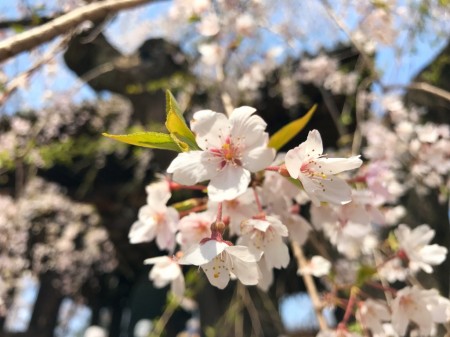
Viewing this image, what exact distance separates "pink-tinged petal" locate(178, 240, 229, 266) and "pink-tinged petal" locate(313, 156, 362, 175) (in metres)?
0.16

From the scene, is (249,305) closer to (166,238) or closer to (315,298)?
(315,298)

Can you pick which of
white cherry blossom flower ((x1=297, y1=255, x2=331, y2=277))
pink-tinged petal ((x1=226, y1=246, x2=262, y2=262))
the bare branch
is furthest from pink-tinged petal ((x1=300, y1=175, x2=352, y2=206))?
the bare branch

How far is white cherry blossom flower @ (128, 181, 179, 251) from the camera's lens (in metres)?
0.68

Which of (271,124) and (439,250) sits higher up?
(439,250)

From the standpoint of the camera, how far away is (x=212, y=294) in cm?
323

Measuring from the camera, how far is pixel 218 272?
54cm

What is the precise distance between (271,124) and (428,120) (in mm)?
1448

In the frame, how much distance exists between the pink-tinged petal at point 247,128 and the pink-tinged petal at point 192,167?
5 cm

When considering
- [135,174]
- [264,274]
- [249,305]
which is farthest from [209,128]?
[135,174]

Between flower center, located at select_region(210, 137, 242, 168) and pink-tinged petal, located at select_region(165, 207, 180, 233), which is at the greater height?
flower center, located at select_region(210, 137, 242, 168)

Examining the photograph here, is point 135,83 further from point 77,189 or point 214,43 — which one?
point 77,189

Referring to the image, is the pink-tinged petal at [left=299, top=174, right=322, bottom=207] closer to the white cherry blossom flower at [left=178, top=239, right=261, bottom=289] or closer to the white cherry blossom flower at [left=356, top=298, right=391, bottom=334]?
the white cherry blossom flower at [left=178, top=239, right=261, bottom=289]

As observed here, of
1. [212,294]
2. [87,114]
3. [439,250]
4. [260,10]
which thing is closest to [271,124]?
[260,10]

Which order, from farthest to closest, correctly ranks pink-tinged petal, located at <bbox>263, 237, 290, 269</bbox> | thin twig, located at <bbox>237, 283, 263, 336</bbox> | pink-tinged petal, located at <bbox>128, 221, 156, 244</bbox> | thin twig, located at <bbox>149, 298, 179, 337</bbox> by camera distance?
thin twig, located at <bbox>237, 283, 263, 336</bbox>, thin twig, located at <bbox>149, 298, 179, 337</bbox>, pink-tinged petal, located at <bbox>128, 221, 156, 244</bbox>, pink-tinged petal, located at <bbox>263, 237, 290, 269</bbox>
